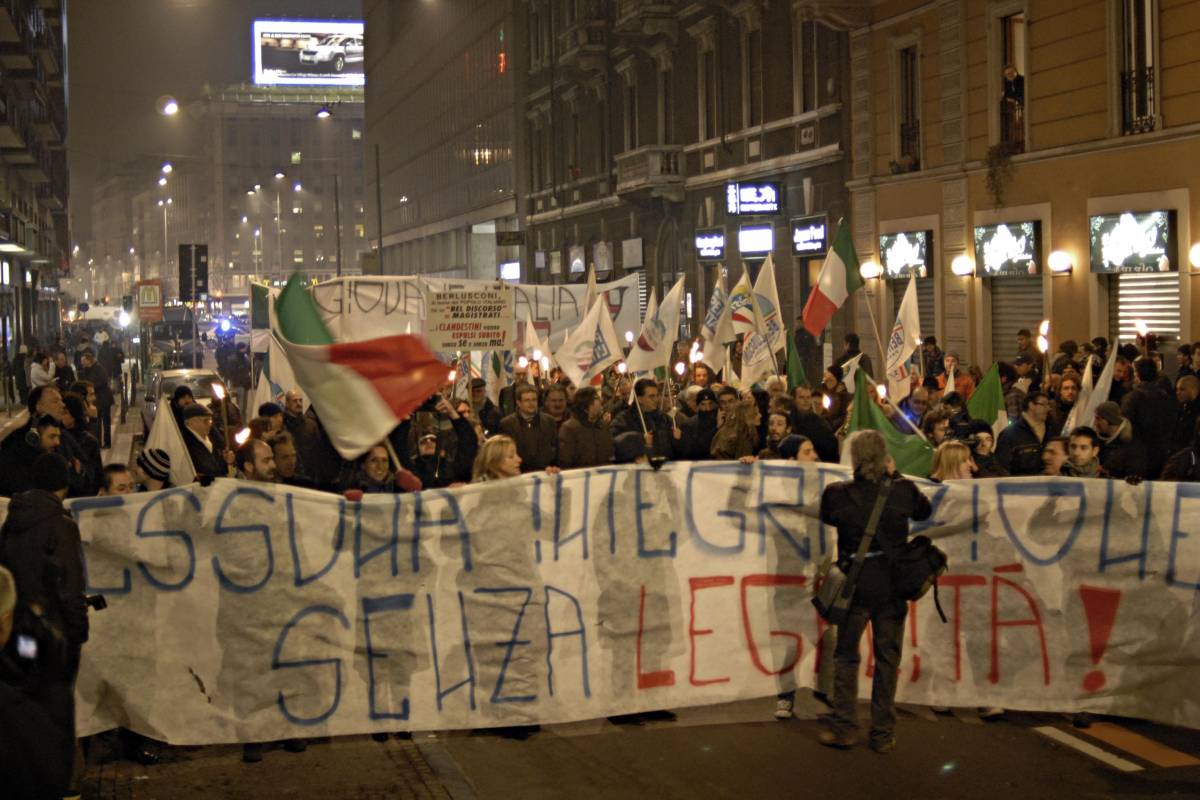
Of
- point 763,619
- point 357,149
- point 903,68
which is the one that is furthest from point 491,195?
point 357,149

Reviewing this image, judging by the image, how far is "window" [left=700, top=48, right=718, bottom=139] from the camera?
1534 inches

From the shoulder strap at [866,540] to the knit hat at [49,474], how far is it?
→ 3.70 meters

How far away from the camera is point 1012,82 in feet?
84.9

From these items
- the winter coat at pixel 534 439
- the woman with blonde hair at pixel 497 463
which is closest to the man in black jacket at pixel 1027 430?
the winter coat at pixel 534 439

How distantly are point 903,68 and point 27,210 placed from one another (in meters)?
38.1

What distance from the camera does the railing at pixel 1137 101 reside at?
22.4m

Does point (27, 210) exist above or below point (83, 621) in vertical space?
above

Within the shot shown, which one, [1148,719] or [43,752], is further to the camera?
[1148,719]

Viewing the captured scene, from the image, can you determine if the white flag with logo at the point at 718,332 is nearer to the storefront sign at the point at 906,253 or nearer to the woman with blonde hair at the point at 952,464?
the woman with blonde hair at the point at 952,464

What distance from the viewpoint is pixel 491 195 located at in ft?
214

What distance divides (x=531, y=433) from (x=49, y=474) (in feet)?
18.9

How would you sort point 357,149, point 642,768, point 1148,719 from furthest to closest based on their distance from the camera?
point 357,149, point 1148,719, point 642,768

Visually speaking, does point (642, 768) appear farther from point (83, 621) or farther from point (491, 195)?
point (491, 195)

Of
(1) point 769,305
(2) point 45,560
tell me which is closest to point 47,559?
(2) point 45,560
